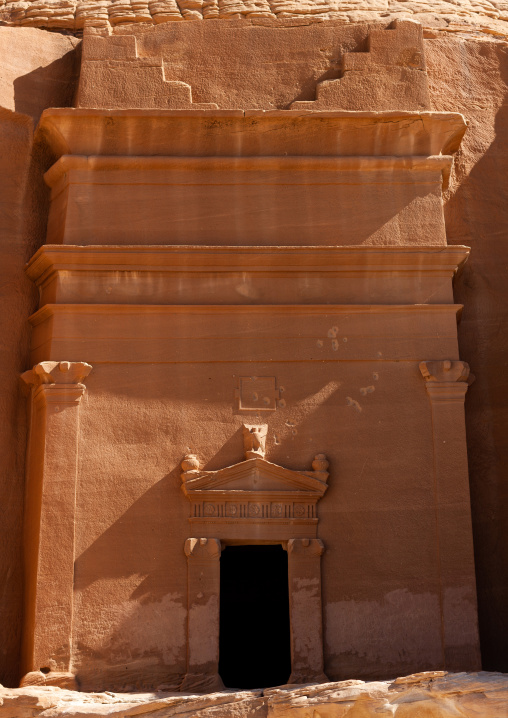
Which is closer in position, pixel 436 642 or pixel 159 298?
pixel 436 642

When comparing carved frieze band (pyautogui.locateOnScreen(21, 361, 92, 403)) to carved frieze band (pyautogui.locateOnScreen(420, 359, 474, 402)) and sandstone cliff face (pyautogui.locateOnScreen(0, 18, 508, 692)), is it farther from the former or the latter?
carved frieze band (pyautogui.locateOnScreen(420, 359, 474, 402))

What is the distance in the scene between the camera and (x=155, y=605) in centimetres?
870

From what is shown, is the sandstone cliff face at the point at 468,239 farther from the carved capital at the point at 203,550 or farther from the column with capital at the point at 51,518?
the carved capital at the point at 203,550

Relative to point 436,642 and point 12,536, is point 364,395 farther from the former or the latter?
point 12,536

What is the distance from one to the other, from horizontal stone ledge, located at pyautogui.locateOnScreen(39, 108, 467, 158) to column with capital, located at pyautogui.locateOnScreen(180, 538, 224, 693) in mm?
3726

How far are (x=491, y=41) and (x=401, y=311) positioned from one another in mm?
3679

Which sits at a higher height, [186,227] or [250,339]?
[186,227]

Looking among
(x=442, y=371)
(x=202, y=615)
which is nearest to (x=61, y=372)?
(x=202, y=615)

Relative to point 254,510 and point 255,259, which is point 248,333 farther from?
point 254,510

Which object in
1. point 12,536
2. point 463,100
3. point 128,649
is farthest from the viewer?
point 463,100

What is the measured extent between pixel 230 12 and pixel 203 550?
20.1 ft

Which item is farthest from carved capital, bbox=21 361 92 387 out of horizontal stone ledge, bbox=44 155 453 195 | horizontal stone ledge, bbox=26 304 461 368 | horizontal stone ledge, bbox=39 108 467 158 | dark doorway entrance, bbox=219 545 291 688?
dark doorway entrance, bbox=219 545 291 688

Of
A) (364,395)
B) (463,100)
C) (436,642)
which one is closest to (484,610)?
(436,642)

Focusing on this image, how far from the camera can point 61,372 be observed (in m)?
9.19
